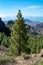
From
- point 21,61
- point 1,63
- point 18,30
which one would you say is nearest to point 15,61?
point 21,61

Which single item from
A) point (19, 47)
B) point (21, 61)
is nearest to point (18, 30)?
point (19, 47)

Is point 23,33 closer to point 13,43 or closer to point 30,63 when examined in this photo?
point 13,43

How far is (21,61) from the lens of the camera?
49.4 ft

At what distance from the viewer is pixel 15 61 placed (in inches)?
581

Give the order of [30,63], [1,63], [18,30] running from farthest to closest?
[18,30] → [30,63] → [1,63]

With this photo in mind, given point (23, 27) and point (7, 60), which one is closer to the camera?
point (7, 60)

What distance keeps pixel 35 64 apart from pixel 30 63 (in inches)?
45.9

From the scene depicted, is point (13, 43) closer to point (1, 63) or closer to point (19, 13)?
point (19, 13)

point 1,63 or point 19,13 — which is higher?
point 19,13

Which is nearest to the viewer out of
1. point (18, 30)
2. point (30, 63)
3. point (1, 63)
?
point (1, 63)

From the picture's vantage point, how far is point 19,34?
3216 cm

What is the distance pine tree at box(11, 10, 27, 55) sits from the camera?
3194cm

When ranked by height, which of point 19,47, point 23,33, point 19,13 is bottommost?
point 19,47

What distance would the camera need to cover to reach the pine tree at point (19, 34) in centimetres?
3194
